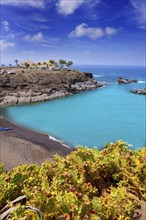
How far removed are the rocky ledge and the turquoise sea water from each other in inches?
139

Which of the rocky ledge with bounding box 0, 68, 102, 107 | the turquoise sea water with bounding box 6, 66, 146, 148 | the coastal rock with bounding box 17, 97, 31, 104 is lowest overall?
the turquoise sea water with bounding box 6, 66, 146, 148

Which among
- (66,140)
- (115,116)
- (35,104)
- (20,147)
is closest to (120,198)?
(20,147)

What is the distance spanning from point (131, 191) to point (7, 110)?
124 ft

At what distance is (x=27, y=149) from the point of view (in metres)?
20.2

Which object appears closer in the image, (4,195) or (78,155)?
(4,195)

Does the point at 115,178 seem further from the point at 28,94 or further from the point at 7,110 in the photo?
the point at 28,94

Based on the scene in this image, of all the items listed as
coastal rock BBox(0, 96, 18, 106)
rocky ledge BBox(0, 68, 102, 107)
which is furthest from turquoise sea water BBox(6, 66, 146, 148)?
rocky ledge BBox(0, 68, 102, 107)

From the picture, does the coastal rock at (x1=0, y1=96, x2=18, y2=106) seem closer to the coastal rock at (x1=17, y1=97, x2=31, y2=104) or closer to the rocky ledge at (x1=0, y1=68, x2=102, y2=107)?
the rocky ledge at (x1=0, y1=68, x2=102, y2=107)

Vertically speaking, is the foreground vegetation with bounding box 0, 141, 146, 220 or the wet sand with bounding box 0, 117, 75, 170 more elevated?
the foreground vegetation with bounding box 0, 141, 146, 220

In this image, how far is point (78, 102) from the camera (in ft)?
171

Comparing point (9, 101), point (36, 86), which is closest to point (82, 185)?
point (9, 101)

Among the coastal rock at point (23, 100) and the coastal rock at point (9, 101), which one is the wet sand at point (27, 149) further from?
the coastal rock at point (23, 100)

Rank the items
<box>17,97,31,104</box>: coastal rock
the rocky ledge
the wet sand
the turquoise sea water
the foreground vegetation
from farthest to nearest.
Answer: the rocky ledge, <box>17,97,31,104</box>: coastal rock, the turquoise sea water, the wet sand, the foreground vegetation

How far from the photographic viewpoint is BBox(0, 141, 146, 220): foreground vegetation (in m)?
4.05
